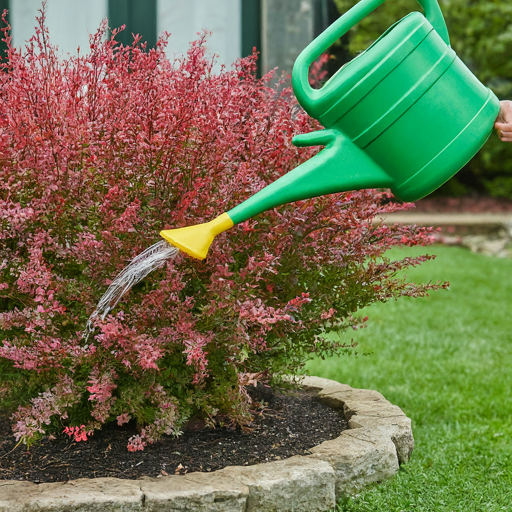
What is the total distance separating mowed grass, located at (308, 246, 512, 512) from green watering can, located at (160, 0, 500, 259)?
1207 millimetres

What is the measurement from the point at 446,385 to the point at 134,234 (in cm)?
268

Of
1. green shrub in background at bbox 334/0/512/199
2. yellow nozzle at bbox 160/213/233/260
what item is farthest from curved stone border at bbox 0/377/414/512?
green shrub in background at bbox 334/0/512/199

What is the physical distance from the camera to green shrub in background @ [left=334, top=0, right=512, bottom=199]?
13.6 metres

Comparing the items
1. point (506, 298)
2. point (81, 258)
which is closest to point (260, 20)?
point (506, 298)

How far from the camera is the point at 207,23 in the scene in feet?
18.6

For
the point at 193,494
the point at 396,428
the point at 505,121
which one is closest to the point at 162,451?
the point at 193,494

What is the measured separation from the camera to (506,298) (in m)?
6.84

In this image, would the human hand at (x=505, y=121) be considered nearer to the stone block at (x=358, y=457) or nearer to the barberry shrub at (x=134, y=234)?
the barberry shrub at (x=134, y=234)

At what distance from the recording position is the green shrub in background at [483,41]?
44.5 feet

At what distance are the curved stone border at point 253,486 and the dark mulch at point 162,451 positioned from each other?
0.13m

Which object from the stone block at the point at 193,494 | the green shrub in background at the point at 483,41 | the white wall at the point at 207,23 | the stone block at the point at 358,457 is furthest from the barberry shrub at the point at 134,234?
the green shrub in background at the point at 483,41

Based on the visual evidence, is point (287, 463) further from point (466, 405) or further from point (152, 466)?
point (466, 405)

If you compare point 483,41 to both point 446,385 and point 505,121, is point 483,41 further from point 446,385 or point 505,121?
point 505,121

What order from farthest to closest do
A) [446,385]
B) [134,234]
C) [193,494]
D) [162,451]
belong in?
[446,385] < [162,451] < [134,234] < [193,494]
